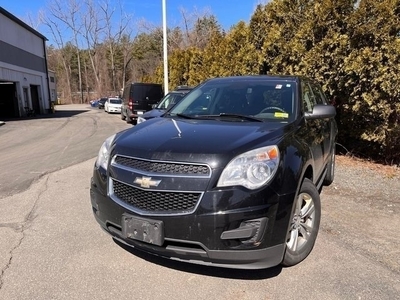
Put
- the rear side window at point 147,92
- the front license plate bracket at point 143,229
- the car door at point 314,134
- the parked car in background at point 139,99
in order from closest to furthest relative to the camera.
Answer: the front license plate bracket at point 143,229, the car door at point 314,134, the parked car in background at point 139,99, the rear side window at point 147,92

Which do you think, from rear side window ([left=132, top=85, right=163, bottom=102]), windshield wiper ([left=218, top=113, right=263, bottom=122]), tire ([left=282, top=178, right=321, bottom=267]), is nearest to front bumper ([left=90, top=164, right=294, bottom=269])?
tire ([left=282, top=178, right=321, bottom=267])

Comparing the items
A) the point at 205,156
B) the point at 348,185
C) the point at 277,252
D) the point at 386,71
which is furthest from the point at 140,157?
the point at 386,71

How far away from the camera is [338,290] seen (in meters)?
2.74

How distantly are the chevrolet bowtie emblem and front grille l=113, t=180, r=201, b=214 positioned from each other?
0.06 meters

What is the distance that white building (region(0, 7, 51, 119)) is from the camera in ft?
77.5

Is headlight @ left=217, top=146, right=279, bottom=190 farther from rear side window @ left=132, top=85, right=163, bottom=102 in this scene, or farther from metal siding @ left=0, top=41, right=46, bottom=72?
metal siding @ left=0, top=41, right=46, bottom=72

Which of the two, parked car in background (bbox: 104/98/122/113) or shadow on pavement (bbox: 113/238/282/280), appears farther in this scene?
parked car in background (bbox: 104/98/122/113)

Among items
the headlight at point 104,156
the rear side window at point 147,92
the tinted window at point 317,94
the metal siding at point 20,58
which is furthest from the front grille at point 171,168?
the metal siding at point 20,58

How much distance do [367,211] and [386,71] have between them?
2980mm

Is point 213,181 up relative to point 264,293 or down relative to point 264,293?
up

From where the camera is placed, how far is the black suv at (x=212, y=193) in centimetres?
245

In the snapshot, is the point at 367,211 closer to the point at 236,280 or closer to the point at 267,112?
the point at 267,112

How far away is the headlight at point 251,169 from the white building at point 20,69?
24.6m

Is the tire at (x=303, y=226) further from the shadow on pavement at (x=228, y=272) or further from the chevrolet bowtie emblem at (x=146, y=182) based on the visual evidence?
the chevrolet bowtie emblem at (x=146, y=182)
